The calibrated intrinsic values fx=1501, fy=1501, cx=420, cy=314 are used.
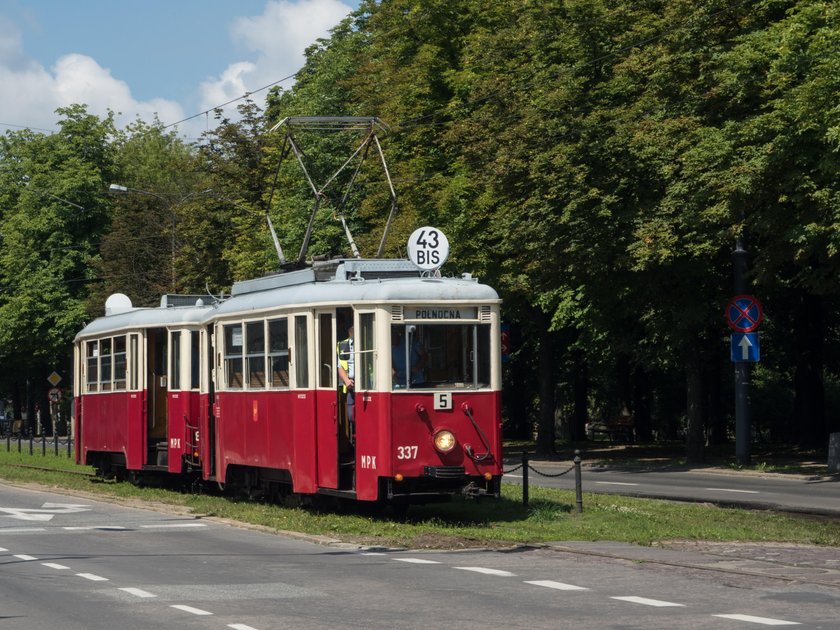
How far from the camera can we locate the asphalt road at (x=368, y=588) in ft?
36.8

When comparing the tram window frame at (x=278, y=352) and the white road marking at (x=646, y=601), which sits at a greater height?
the tram window frame at (x=278, y=352)

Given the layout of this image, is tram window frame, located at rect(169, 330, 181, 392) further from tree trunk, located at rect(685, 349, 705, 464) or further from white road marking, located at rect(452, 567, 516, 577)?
tree trunk, located at rect(685, 349, 705, 464)

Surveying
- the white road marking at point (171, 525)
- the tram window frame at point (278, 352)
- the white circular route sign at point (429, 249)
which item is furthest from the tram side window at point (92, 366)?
the white circular route sign at point (429, 249)

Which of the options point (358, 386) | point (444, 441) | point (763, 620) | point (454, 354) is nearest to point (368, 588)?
point (763, 620)

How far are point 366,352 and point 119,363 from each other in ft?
37.6

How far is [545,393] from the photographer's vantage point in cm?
4328

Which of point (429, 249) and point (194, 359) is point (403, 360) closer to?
point (429, 249)

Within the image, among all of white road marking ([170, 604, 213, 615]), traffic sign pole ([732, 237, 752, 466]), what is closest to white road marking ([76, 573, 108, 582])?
white road marking ([170, 604, 213, 615])

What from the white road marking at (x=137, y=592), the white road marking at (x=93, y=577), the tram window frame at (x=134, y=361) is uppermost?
the tram window frame at (x=134, y=361)

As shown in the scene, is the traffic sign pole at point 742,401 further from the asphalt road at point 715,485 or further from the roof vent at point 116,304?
the roof vent at point 116,304

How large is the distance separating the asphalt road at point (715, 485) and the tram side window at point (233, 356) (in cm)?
459

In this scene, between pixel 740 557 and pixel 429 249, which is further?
pixel 429 249

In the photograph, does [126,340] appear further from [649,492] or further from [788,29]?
[788,29]

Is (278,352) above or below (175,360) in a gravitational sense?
below
